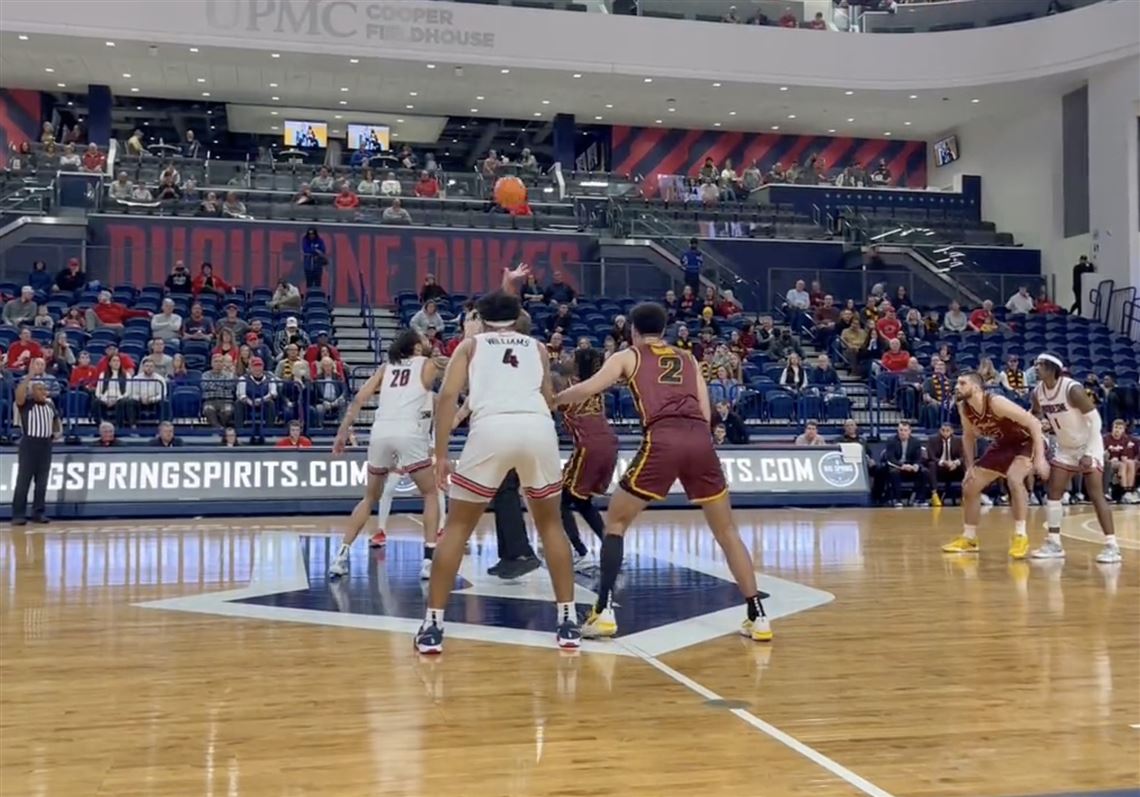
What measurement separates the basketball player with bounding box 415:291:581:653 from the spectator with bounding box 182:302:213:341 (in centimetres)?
1358

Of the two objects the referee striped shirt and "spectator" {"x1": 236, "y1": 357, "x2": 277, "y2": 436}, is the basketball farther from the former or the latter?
the referee striped shirt

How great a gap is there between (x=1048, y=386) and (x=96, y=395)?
39.9 feet

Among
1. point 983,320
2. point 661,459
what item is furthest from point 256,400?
point 983,320

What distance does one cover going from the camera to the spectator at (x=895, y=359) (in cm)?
2016

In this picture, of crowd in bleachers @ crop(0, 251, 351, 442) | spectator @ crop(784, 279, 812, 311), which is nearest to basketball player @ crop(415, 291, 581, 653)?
crowd in bleachers @ crop(0, 251, 351, 442)

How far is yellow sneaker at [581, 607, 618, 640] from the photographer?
6.04 meters

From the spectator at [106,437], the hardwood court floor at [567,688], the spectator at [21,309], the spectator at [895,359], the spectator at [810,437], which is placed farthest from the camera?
the spectator at [895,359]

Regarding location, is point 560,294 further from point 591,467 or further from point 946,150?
point 946,150

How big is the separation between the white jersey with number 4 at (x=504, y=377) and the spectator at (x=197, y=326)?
13.6 m

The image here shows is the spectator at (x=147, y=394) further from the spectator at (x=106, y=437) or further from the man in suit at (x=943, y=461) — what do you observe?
the man in suit at (x=943, y=461)

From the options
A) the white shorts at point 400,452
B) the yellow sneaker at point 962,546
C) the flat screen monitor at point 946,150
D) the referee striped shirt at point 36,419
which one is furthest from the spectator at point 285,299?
the flat screen monitor at point 946,150

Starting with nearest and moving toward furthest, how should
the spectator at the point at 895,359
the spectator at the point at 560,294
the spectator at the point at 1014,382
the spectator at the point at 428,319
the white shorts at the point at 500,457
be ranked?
the white shorts at the point at 500,457 < the spectator at the point at 1014,382 < the spectator at the point at 428,319 < the spectator at the point at 895,359 < the spectator at the point at 560,294

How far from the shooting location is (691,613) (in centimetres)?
685

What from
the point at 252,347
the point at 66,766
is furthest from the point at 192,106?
the point at 66,766
